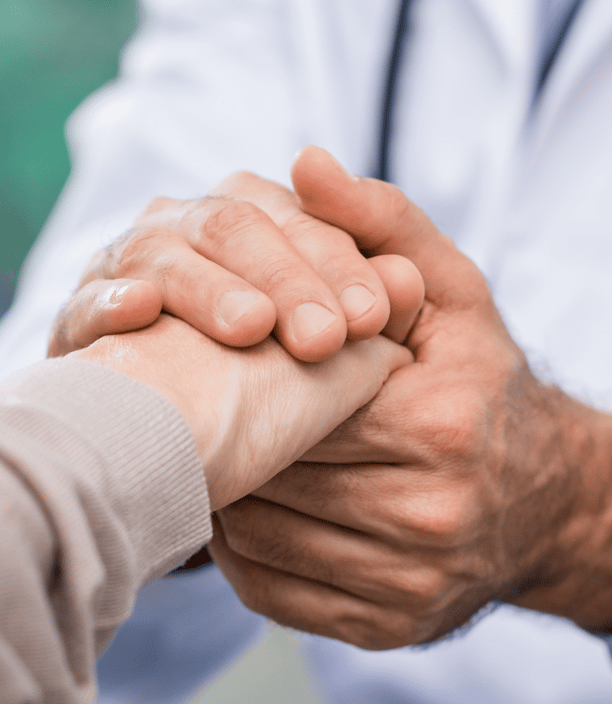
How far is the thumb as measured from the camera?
0.43 meters

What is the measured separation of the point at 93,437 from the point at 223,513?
0.23 m

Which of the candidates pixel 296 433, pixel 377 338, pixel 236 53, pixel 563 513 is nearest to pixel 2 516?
pixel 296 433

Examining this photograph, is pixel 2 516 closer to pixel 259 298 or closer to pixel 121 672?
pixel 259 298

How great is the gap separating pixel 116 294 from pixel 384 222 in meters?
0.20

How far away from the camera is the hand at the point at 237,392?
0.32 metres

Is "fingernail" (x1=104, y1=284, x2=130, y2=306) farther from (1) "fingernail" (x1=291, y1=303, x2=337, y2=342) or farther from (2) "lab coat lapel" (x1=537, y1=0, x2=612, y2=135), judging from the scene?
(2) "lab coat lapel" (x1=537, y1=0, x2=612, y2=135)

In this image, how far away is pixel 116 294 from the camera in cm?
37

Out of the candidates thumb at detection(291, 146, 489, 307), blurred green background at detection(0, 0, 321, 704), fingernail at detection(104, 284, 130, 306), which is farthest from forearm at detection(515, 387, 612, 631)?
blurred green background at detection(0, 0, 321, 704)

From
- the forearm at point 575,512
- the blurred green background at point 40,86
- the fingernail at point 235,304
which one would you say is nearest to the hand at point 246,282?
the fingernail at point 235,304

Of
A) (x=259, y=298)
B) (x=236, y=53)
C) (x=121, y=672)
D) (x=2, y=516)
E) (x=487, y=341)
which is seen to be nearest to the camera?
(x=2, y=516)

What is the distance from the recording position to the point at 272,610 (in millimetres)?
478

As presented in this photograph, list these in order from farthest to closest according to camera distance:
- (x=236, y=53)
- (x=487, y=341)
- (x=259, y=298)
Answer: (x=236, y=53)
(x=487, y=341)
(x=259, y=298)

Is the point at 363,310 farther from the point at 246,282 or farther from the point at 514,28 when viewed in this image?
the point at 514,28

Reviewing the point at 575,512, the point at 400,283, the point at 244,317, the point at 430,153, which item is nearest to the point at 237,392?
the point at 244,317
